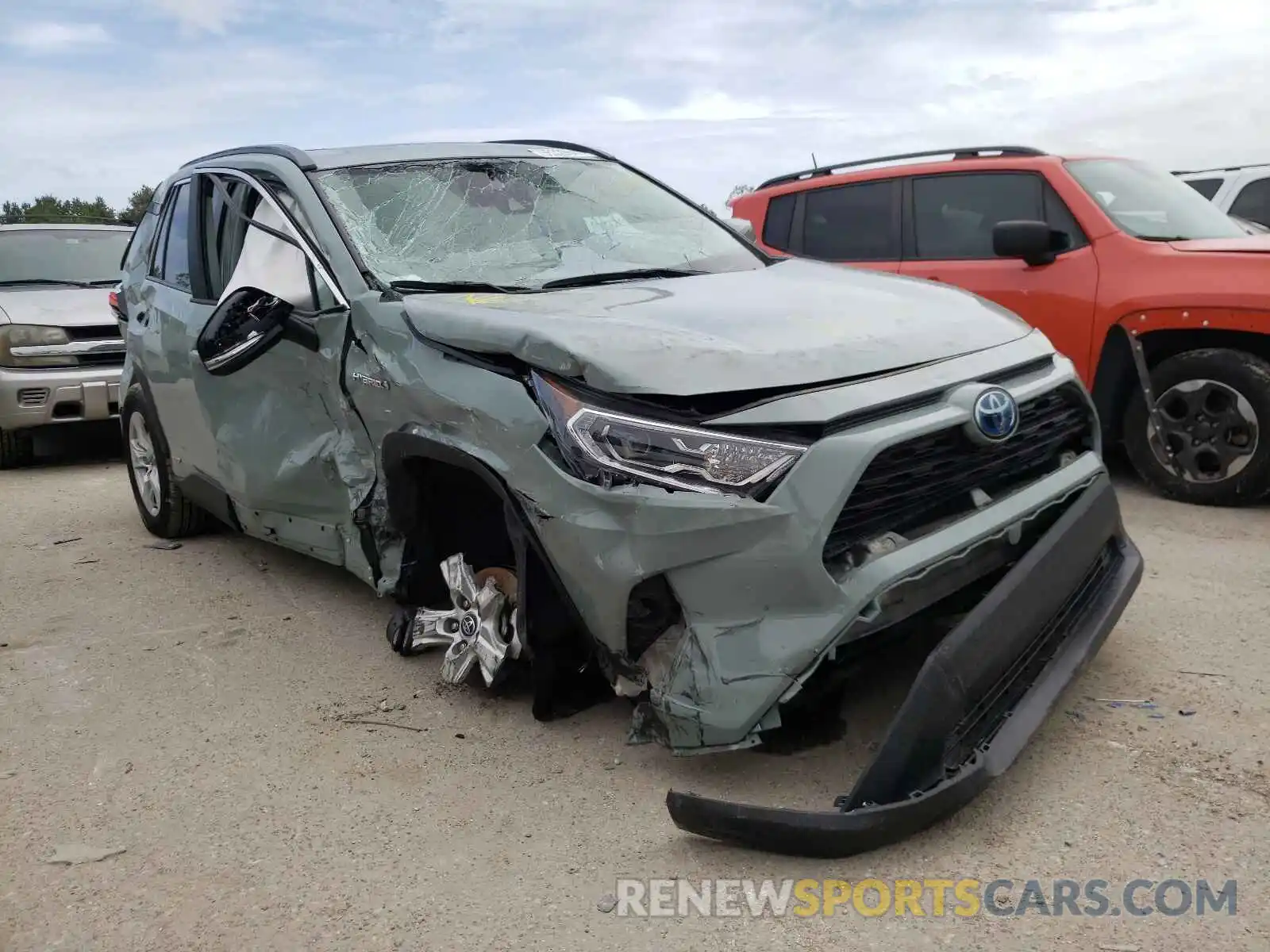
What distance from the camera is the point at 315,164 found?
405 centimetres

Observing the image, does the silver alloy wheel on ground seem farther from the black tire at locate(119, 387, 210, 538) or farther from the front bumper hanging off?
the black tire at locate(119, 387, 210, 538)

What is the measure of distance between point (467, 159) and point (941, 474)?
234cm

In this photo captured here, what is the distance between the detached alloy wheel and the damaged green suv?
1313mm

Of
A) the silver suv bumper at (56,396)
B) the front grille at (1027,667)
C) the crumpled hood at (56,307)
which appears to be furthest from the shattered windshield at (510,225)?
the crumpled hood at (56,307)

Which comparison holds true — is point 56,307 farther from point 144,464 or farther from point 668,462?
point 668,462

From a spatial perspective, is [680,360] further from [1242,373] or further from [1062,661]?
[1242,373]

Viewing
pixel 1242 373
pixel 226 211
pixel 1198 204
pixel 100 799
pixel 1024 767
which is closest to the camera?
pixel 1024 767

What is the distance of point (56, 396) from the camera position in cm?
799

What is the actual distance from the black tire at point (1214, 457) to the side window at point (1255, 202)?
4.37 m

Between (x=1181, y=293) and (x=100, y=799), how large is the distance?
493cm

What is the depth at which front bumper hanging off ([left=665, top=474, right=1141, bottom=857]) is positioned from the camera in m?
2.40

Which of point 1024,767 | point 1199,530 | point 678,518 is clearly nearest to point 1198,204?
point 1199,530

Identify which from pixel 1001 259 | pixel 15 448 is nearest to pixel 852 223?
pixel 1001 259

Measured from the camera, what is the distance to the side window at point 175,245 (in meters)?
5.00
